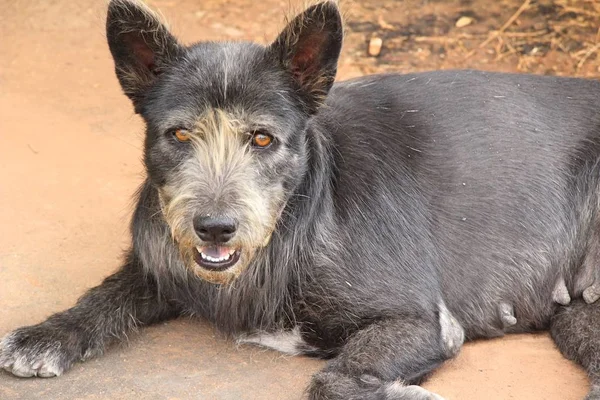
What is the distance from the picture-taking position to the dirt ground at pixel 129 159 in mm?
5012

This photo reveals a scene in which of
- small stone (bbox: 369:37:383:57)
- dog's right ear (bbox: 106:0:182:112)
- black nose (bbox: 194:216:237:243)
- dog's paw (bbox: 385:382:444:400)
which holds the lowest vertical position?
dog's paw (bbox: 385:382:444:400)

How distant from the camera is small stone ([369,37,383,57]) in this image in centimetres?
922

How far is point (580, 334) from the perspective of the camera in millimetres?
5375

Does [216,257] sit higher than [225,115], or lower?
lower

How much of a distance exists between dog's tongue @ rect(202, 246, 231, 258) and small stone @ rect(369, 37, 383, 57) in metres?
4.78

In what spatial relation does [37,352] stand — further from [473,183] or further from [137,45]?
[473,183]

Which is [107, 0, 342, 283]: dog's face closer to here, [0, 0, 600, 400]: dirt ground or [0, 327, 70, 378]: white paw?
[0, 0, 600, 400]: dirt ground

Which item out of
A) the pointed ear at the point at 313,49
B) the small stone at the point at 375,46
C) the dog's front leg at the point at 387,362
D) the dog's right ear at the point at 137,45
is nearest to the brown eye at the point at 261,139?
the pointed ear at the point at 313,49

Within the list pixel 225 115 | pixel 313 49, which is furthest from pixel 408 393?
pixel 313 49

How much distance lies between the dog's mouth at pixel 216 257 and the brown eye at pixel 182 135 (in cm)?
52

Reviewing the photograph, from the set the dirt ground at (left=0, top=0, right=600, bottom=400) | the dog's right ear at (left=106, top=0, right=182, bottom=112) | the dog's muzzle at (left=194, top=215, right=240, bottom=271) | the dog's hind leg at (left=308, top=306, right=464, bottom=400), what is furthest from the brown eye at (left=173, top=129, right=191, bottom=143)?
the dog's hind leg at (left=308, top=306, right=464, bottom=400)

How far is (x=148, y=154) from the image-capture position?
196 inches

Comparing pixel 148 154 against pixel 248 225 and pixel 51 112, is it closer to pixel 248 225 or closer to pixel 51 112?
pixel 248 225

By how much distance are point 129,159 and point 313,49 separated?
284cm
